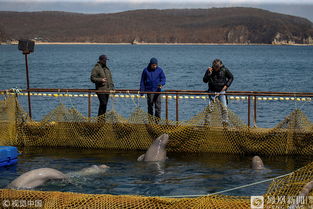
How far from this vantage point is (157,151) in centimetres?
1581

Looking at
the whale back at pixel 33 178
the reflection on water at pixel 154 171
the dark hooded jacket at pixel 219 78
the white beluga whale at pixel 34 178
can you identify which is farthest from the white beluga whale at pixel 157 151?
the whale back at pixel 33 178

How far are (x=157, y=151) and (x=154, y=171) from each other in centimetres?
130

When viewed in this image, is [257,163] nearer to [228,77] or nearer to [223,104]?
[223,104]

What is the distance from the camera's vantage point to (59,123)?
58.2 ft

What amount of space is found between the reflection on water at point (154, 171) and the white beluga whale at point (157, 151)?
218mm

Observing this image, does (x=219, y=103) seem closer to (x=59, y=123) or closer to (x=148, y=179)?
(x=148, y=179)

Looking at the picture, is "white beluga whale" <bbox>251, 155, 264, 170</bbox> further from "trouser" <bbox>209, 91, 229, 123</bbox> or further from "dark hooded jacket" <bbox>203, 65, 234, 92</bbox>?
"dark hooded jacket" <bbox>203, 65, 234, 92</bbox>

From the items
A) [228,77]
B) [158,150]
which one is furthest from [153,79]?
[158,150]

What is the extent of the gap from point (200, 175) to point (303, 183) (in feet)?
16.5

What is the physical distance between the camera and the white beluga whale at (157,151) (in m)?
15.6

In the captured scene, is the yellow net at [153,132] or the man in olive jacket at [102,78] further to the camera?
the man in olive jacket at [102,78]

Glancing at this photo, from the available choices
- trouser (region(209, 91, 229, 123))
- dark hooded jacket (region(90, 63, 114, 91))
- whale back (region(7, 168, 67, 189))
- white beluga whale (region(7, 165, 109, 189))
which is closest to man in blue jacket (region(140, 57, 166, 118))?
dark hooded jacket (region(90, 63, 114, 91))

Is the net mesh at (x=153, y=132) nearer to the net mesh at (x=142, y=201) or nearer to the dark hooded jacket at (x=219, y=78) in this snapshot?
the dark hooded jacket at (x=219, y=78)

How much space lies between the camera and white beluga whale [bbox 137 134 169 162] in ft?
51.3
